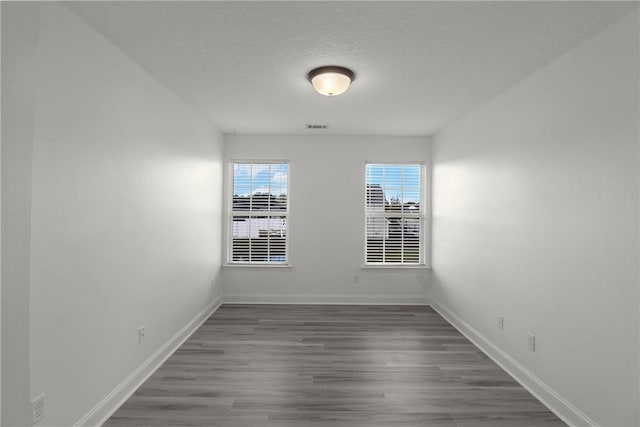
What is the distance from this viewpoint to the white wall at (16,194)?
4.56 feet

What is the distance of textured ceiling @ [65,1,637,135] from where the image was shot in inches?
71.6

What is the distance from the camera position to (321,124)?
4.31 meters

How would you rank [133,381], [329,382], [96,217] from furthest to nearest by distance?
[329,382] < [133,381] < [96,217]

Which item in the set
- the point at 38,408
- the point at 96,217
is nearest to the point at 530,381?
the point at 38,408

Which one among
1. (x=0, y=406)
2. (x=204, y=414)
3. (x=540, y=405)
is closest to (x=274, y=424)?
(x=204, y=414)

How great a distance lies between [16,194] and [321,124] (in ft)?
11.0

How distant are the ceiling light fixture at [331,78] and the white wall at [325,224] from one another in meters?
2.20

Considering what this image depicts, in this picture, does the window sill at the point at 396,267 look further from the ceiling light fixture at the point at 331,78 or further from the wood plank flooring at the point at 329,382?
the ceiling light fixture at the point at 331,78

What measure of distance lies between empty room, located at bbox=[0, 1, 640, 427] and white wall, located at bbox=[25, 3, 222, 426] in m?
0.01

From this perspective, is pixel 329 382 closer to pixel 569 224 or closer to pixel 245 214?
pixel 569 224

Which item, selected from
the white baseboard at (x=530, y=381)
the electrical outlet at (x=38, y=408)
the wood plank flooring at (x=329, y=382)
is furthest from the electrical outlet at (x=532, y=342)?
the electrical outlet at (x=38, y=408)

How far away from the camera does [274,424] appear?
6.96 feet

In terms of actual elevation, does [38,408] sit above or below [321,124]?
below

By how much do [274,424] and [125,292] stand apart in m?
1.40
